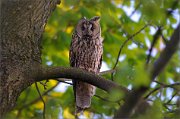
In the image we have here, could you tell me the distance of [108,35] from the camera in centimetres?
689

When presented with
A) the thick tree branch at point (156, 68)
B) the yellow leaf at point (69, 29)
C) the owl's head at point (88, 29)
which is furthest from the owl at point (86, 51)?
the thick tree branch at point (156, 68)

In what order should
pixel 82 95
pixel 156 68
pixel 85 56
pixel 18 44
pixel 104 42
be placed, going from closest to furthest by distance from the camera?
pixel 156 68
pixel 18 44
pixel 82 95
pixel 85 56
pixel 104 42

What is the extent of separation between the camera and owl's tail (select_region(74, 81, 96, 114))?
5.22 metres

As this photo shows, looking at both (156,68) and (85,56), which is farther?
(85,56)

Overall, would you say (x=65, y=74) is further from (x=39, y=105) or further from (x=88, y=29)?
(x=39, y=105)

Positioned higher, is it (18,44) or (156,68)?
(18,44)

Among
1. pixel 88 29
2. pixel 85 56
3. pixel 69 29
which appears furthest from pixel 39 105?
pixel 88 29

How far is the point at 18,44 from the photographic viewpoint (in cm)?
357

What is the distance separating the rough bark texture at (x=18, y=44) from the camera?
346 centimetres

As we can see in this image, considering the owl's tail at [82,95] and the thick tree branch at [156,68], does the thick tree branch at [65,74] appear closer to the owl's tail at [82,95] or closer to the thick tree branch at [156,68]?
the thick tree branch at [156,68]

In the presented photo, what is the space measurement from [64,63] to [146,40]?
46.5 inches

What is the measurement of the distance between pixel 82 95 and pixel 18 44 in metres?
1.87

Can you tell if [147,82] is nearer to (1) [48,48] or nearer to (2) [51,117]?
(2) [51,117]

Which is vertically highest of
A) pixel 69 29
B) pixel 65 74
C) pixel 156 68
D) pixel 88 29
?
pixel 69 29
